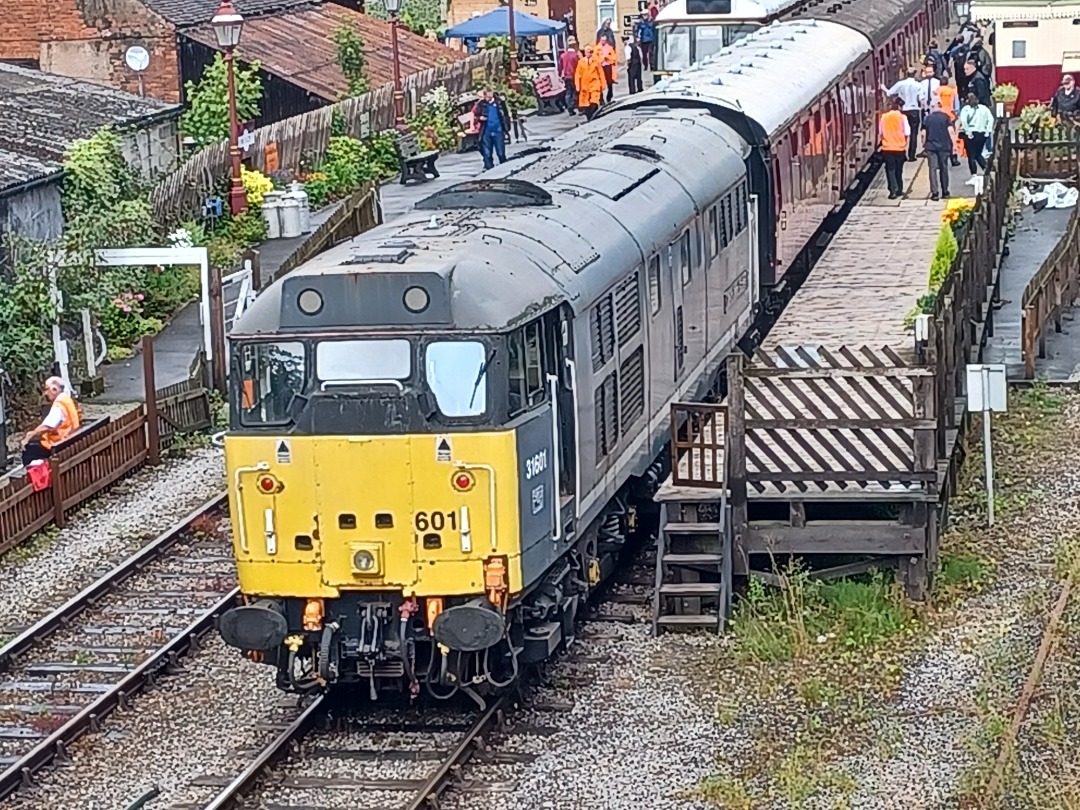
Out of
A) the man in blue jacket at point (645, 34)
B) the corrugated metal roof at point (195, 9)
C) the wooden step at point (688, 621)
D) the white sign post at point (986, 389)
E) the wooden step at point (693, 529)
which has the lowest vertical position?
the wooden step at point (688, 621)

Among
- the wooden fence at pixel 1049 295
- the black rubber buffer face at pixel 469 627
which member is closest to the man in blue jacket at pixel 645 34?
the wooden fence at pixel 1049 295

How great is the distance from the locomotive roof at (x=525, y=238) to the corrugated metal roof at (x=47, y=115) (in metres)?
7.30

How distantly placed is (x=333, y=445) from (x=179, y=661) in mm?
3080

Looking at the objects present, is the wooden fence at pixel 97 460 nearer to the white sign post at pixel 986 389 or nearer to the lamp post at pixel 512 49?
the white sign post at pixel 986 389

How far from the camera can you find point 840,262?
2142 centimetres

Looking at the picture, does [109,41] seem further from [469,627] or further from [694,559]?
[469,627]

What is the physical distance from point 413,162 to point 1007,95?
1012 cm

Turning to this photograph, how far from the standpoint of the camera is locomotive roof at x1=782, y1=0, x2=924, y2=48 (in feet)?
97.2

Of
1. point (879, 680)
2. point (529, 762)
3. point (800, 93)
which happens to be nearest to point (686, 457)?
point (879, 680)

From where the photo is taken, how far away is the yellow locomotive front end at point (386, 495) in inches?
463

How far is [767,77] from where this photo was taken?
2261cm

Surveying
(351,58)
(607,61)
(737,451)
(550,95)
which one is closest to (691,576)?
(737,451)

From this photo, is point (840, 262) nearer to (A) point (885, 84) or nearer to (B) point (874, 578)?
(B) point (874, 578)

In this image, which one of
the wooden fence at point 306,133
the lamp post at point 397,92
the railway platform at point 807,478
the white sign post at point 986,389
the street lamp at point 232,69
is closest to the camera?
the railway platform at point 807,478
